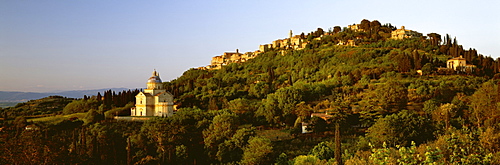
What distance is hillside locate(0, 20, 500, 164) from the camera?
A: 24.0m

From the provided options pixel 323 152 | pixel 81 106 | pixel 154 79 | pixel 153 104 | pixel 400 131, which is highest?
pixel 154 79

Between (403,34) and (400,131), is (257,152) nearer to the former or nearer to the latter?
(400,131)

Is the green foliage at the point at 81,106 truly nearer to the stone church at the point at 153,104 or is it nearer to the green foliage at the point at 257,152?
the stone church at the point at 153,104

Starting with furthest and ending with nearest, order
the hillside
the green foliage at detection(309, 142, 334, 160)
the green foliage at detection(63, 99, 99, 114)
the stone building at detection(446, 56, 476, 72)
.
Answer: the stone building at detection(446, 56, 476, 72), the green foliage at detection(63, 99, 99, 114), the green foliage at detection(309, 142, 334, 160), the hillside

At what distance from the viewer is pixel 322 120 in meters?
39.7

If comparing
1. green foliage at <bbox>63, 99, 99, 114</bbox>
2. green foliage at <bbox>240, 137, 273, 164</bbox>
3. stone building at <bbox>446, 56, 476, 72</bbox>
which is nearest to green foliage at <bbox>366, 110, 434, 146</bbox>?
green foliage at <bbox>240, 137, 273, 164</bbox>

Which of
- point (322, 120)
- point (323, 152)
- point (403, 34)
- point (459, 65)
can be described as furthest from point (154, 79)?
point (403, 34)

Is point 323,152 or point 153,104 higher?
point 153,104

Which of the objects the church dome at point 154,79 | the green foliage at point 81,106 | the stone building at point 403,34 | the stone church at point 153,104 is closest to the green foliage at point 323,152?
the stone church at point 153,104

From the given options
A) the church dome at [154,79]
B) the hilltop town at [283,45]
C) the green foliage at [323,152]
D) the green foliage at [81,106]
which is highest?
the hilltop town at [283,45]

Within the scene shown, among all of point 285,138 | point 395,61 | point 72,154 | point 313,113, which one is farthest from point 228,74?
point 72,154

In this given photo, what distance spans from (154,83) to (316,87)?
2169 centimetres

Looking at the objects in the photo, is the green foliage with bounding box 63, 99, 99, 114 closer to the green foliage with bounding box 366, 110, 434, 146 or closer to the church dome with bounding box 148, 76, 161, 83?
the church dome with bounding box 148, 76, 161, 83

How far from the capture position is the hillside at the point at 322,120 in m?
24.0
